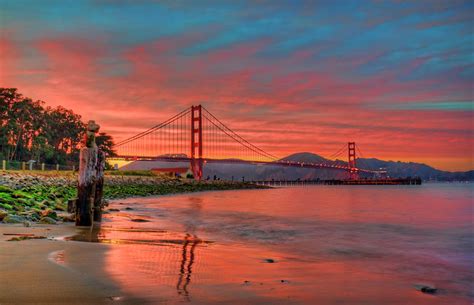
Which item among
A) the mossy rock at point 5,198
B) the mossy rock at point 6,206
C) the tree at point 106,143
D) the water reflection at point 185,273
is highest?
the tree at point 106,143

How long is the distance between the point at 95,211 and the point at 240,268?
7.57 m

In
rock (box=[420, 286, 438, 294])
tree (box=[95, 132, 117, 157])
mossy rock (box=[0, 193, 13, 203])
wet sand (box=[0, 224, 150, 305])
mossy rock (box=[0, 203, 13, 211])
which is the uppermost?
tree (box=[95, 132, 117, 157])

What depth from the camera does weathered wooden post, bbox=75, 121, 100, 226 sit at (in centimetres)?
1177

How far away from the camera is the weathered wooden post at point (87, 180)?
11.8m

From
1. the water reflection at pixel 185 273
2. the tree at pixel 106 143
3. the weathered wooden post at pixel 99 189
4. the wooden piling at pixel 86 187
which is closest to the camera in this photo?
the water reflection at pixel 185 273

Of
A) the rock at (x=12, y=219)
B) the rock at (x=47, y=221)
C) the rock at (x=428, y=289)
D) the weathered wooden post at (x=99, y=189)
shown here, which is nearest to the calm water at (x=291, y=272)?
the rock at (x=428, y=289)

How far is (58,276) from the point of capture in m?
5.10

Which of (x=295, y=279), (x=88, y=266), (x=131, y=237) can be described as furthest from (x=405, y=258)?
(x=88, y=266)

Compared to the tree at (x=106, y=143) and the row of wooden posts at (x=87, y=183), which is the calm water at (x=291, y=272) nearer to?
the row of wooden posts at (x=87, y=183)

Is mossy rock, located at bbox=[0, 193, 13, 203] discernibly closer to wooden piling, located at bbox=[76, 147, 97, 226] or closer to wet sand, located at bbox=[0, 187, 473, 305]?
wooden piling, located at bbox=[76, 147, 97, 226]

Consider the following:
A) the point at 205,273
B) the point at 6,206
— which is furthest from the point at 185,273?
the point at 6,206

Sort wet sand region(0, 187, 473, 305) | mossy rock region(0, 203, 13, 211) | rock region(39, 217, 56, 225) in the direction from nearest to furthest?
wet sand region(0, 187, 473, 305) → rock region(39, 217, 56, 225) → mossy rock region(0, 203, 13, 211)

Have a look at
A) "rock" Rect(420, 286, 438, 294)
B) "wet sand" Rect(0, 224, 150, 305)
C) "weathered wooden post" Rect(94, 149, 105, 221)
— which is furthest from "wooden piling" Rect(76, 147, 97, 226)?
"rock" Rect(420, 286, 438, 294)

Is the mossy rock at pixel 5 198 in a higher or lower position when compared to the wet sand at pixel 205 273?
higher
